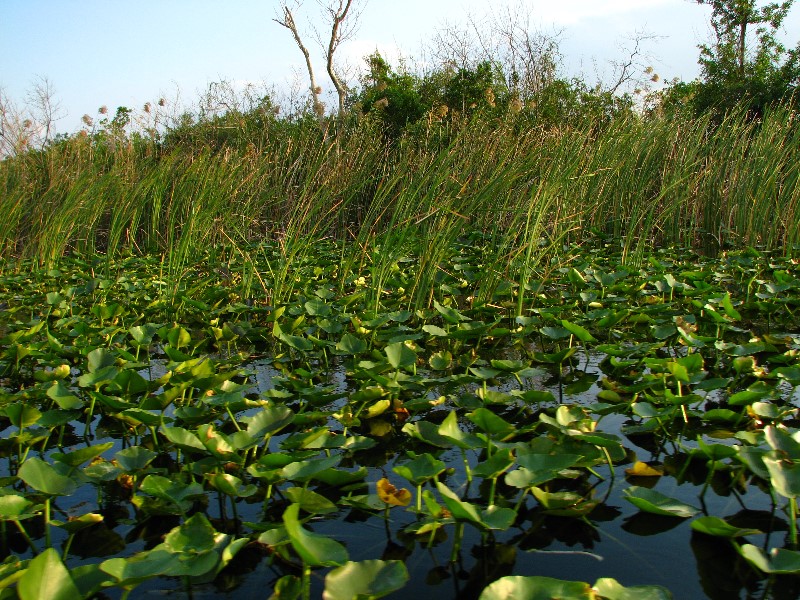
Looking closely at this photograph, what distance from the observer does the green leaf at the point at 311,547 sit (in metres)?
0.98

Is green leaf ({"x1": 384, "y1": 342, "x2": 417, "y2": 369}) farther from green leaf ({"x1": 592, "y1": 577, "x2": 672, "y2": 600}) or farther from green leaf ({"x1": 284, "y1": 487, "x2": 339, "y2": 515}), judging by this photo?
green leaf ({"x1": 592, "y1": 577, "x2": 672, "y2": 600})

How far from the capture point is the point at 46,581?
889 mm

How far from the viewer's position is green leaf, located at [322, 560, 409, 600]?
947 millimetres

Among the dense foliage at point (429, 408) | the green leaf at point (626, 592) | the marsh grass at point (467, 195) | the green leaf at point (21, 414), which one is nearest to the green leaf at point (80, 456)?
the dense foliage at point (429, 408)

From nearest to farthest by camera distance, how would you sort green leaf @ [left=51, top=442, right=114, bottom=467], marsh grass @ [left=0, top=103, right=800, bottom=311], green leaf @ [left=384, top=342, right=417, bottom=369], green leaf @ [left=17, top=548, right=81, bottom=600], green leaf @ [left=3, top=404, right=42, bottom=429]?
green leaf @ [left=17, top=548, right=81, bottom=600]
green leaf @ [left=51, top=442, right=114, bottom=467]
green leaf @ [left=3, top=404, right=42, bottom=429]
green leaf @ [left=384, top=342, right=417, bottom=369]
marsh grass @ [left=0, top=103, right=800, bottom=311]

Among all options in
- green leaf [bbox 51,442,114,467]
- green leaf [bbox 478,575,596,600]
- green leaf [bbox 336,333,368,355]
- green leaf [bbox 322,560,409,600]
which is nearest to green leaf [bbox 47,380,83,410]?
green leaf [bbox 51,442,114,467]

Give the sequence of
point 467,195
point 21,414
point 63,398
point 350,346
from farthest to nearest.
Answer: point 467,195 → point 350,346 → point 63,398 → point 21,414

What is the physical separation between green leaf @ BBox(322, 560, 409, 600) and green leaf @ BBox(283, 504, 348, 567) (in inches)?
A: 1.2

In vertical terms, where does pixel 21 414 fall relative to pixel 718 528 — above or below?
above

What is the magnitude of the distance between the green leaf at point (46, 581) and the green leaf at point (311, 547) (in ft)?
0.90

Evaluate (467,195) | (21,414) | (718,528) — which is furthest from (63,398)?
(467,195)

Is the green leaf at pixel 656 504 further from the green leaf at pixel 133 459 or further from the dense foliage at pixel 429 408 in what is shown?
the green leaf at pixel 133 459

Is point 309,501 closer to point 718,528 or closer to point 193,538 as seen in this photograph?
point 193,538

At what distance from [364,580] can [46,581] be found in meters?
0.40
